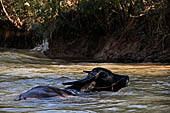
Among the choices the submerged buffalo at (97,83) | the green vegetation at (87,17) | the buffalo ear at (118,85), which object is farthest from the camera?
the green vegetation at (87,17)

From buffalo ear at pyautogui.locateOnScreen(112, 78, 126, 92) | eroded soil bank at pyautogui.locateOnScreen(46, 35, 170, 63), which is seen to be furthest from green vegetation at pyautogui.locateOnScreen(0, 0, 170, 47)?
buffalo ear at pyautogui.locateOnScreen(112, 78, 126, 92)

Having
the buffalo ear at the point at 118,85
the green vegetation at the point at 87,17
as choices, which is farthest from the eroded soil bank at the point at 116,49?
the buffalo ear at the point at 118,85

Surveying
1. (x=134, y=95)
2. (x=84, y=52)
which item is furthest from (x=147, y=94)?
(x=84, y=52)

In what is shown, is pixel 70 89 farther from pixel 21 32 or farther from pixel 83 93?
pixel 21 32

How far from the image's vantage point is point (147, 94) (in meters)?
5.55

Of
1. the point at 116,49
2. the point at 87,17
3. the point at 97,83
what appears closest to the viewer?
the point at 97,83

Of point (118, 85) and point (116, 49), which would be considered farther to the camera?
point (116, 49)

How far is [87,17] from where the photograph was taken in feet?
58.9

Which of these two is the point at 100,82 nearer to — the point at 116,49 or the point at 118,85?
the point at 118,85

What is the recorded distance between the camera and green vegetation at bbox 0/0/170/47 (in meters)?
14.9

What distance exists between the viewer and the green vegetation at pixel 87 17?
14.9m

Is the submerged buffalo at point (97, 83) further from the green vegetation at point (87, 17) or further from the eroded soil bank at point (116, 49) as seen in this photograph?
the green vegetation at point (87, 17)

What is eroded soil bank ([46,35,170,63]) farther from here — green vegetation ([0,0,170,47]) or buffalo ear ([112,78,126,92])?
buffalo ear ([112,78,126,92])

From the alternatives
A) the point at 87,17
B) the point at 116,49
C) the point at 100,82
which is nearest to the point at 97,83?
the point at 100,82
